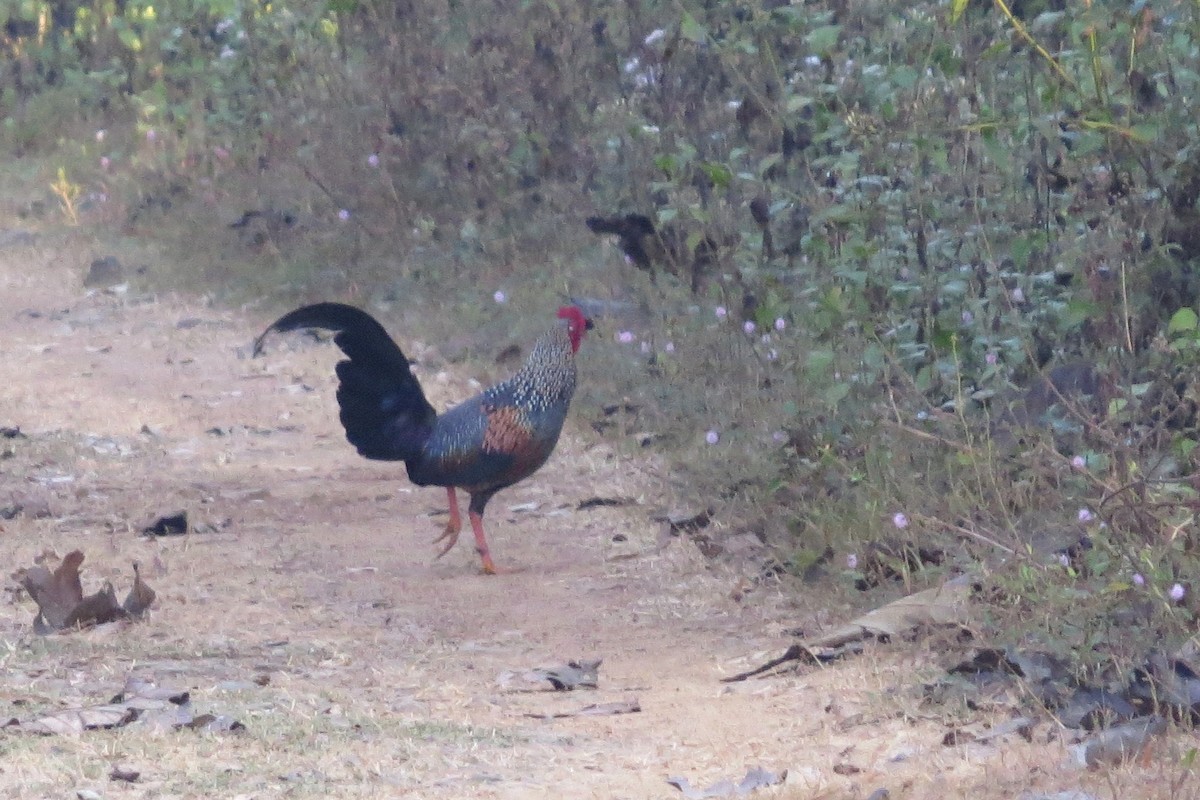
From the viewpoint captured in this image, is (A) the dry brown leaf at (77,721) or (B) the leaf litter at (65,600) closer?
(A) the dry brown leaf at (77,721)

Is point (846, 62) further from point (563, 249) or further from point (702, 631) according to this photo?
point (563, 249)

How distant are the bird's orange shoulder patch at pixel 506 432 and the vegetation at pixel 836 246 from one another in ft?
2.26

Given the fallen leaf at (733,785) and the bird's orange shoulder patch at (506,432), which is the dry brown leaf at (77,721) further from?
the bird's orange shoulder patch at (506,432)

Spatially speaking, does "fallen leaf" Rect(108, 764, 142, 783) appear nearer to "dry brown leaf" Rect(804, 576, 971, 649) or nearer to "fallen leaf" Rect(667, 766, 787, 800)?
"fallen leaf" Rect(667, 766, 787, 800)

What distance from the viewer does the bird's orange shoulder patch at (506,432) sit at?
6.52 m

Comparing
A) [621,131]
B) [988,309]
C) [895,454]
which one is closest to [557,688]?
Answer: [895,454]

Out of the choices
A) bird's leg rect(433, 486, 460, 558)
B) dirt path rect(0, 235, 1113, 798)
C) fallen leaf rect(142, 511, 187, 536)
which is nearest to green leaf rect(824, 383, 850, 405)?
dirt path rect(0, 235, 1113, 798)

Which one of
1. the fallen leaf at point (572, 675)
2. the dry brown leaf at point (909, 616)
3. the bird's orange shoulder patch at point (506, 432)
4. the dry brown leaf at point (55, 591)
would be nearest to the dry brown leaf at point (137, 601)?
the dry brown leaf at point (55, 591)

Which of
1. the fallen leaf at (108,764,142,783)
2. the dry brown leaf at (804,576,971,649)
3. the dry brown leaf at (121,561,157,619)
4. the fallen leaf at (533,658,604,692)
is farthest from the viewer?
the dry brown leaf at (121,561,157,619)

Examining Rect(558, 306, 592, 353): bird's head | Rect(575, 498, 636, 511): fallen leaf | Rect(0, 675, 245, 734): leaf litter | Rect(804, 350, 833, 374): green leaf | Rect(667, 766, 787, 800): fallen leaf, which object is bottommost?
Rect(667, 766, 787, 800): fallen leaf

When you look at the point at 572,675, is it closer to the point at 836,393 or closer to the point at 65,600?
the point at 836,393

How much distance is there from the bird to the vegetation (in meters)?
0.67

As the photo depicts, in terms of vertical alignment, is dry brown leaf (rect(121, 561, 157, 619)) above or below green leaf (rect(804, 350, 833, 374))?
below

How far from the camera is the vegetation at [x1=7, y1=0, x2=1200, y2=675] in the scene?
5039 mm
